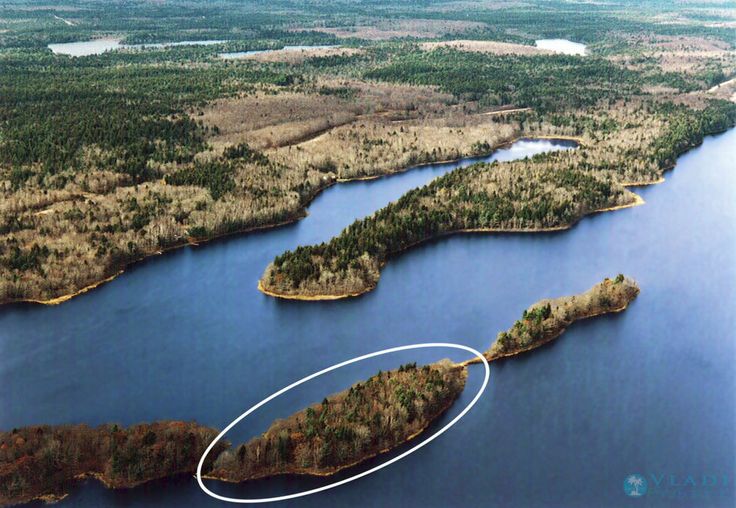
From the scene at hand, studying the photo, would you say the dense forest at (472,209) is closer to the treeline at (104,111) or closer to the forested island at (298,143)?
the forested island at (298,143)

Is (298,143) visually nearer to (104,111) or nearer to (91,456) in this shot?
(104,111)

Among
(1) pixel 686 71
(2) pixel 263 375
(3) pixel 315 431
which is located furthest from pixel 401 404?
(1) pixel 686 71

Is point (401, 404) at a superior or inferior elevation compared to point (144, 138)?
inferior

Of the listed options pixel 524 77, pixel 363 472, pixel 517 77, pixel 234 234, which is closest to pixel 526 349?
pixel 363 472

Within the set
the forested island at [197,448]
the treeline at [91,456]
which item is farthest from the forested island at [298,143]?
the treeline at [91,456]

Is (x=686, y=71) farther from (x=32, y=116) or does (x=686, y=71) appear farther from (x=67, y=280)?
(x=67, y=280)

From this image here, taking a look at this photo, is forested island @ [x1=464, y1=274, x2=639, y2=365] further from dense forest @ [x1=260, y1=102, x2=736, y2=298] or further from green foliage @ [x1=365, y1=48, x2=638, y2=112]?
green foliage @ [x1=365, y1=48, x2=638, y2=112]

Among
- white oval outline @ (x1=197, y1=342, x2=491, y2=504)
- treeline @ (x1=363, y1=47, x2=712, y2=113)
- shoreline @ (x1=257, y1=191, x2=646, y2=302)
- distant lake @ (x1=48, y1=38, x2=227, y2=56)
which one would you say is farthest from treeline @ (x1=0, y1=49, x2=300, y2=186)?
white oval outline @ (x1=197, y1=342, x2=491, y2=504)
